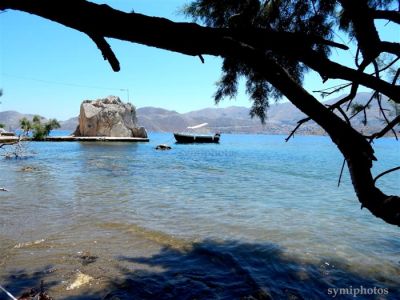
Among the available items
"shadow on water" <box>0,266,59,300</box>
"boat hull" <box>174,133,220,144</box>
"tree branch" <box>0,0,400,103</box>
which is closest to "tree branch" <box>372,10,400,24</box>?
"tree branch" <box>0,0,400,103</box>

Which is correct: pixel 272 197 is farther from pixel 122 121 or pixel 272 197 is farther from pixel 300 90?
pixel 122 121

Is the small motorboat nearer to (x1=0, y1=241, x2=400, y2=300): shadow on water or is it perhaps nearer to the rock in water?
the rock in water

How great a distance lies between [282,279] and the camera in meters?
6.34

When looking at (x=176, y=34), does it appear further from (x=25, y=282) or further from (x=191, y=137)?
(x=191, y=137)

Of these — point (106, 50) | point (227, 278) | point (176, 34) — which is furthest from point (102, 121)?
point (176, 34)

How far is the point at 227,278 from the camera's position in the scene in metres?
6.25

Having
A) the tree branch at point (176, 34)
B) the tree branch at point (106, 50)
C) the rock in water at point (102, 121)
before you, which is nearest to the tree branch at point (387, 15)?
the tree branch at point (176, 34)

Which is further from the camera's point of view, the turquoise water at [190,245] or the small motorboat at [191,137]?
the small motorboat at [191,137]

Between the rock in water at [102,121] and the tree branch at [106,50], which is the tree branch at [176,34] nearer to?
the tree branch at [106,50]

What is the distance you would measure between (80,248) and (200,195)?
8.93 meters

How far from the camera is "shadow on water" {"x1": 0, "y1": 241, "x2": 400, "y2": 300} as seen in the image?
5.52m

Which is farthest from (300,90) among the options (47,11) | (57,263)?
(57,263)

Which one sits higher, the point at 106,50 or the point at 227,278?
the point at 106,50

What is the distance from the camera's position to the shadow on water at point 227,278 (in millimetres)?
5516
